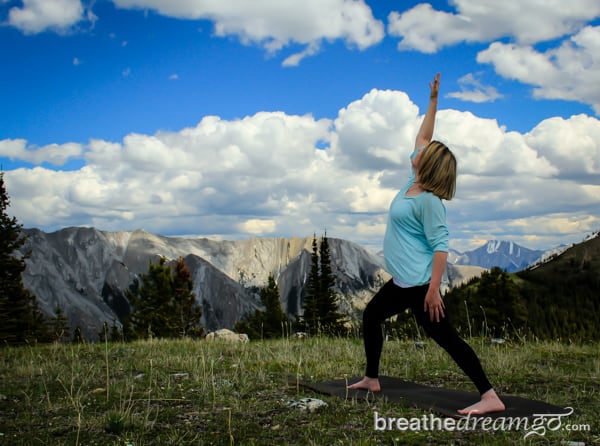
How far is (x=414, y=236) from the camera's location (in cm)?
573

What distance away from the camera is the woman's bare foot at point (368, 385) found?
6440 millimetres

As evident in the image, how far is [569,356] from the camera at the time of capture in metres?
10.1

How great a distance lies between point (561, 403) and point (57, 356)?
30.8 feet

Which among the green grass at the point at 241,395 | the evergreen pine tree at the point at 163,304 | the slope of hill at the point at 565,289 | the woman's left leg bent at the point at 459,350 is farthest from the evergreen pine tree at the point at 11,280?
the woman's left leg bent at the point at 459,350

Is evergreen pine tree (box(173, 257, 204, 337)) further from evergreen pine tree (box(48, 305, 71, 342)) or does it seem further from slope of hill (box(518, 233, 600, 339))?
slope of hill (box(518, 233, 600, 339))

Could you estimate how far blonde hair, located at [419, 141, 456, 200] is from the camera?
18.1ft

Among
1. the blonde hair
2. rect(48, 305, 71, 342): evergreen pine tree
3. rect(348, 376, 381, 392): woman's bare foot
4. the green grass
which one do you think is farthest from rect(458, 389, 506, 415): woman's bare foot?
rect(48, 305, 71, 342): evergreen pine tree

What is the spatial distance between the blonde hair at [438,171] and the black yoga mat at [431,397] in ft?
7.37

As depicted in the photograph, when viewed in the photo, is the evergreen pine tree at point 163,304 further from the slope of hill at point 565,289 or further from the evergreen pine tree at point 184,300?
the slope of hill at point 565,289

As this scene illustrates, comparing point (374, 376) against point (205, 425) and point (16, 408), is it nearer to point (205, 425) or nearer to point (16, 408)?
point (205, 425)

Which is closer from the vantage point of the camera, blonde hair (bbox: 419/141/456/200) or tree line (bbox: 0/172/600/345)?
blonde hair (bbox: 419/141/456/200)

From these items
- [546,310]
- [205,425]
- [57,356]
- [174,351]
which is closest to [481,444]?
[205,425]

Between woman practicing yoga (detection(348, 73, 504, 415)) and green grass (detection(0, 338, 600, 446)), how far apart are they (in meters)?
0.76

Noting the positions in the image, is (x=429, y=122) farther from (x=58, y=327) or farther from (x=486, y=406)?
(x=58, y=327)
